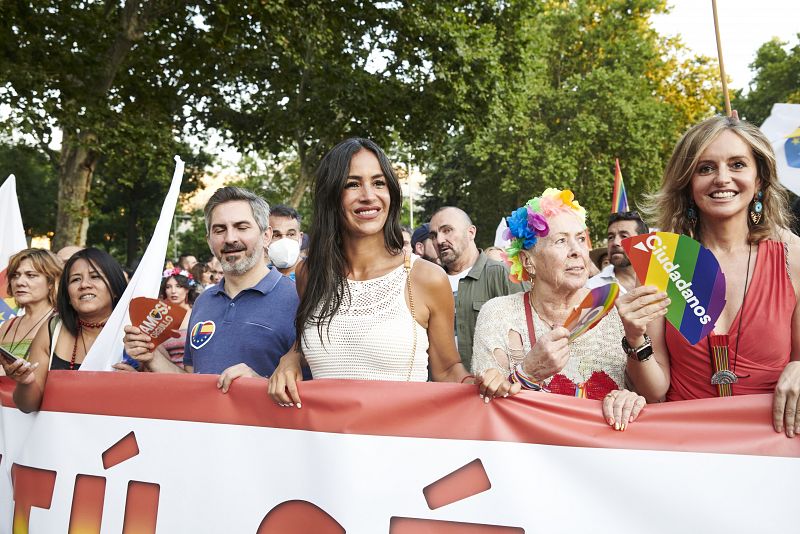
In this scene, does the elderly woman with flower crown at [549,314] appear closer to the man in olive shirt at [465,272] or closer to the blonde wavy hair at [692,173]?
the blonde wavy hair at [692,173]

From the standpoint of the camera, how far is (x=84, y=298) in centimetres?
393

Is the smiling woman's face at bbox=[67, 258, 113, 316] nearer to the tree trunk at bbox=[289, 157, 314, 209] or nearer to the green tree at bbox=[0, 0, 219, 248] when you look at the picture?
the green tree at bbox=[0, 0, 219, 248]

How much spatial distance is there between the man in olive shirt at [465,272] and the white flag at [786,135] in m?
3.05

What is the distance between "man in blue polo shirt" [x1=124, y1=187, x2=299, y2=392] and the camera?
11.2 ft

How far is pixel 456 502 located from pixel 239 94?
64.2 feet

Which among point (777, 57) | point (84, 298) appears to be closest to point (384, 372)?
point (84, 298)

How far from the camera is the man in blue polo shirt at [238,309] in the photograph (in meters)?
3.42

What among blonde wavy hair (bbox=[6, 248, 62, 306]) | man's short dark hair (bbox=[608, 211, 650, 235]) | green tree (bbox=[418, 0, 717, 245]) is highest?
green tree (bbox=[418, 0, 717, 245])

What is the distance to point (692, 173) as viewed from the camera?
268 cm

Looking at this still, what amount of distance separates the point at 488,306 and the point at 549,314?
0.80 feet

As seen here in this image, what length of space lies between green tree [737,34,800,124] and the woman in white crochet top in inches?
1326

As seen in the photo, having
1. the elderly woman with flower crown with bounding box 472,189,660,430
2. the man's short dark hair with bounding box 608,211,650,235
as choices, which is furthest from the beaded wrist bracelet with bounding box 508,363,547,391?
the man's short dark hair with bounding box 608,211,650,235

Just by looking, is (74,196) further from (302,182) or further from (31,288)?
(31,288)

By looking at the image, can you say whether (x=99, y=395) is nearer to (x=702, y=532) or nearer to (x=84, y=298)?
(x=84, y=298)
